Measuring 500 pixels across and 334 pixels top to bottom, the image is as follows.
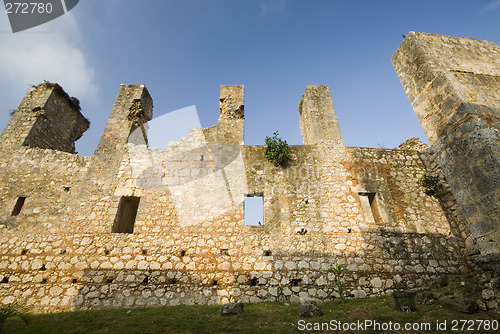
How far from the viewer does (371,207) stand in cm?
833

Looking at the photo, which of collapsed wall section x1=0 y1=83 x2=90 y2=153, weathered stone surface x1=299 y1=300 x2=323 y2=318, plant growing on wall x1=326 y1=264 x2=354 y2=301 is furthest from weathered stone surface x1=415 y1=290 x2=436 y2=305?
collapsed wall section x1=0 y1=83 x2=90 y2=153

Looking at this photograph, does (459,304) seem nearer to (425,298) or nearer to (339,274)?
(425,298)

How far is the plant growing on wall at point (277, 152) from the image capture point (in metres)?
8.51

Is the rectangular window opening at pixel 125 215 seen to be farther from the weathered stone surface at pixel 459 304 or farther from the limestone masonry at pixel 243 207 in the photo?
the weathered stone surface at pixel 459 304

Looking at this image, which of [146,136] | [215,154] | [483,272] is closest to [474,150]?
[483,272]

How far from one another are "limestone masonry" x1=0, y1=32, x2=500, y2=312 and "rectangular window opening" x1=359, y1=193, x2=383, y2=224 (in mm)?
56

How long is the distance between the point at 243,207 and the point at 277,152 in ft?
6.97

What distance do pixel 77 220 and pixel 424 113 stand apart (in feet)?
35.6

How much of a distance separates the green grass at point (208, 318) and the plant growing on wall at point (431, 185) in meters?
3.74

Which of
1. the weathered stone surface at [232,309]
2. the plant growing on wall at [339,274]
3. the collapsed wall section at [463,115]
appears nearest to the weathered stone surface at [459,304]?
the collapsed wall section at [463,115]

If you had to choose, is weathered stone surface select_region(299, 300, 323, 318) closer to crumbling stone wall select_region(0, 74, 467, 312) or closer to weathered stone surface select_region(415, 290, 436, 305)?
crumbling stone wall select_region(0, 74, 467, 312)

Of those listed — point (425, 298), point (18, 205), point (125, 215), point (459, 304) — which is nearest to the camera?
point (459, 304)

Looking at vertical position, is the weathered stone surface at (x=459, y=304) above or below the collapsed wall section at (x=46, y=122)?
below

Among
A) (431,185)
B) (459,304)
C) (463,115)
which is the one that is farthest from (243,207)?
(463,115)
